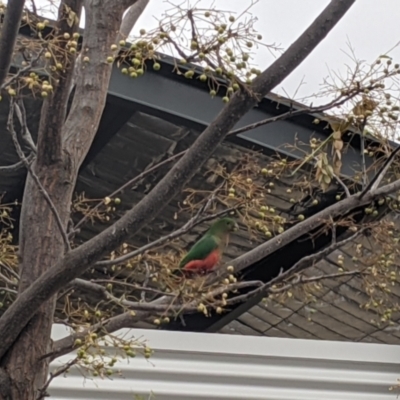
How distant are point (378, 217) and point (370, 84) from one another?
1313mm

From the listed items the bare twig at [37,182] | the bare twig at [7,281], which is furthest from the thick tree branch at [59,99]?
the bare twig at [7,281]

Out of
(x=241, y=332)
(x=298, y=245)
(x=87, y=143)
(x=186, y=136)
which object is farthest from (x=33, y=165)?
(x=241, y=332)

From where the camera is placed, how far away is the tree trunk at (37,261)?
75.8 inches

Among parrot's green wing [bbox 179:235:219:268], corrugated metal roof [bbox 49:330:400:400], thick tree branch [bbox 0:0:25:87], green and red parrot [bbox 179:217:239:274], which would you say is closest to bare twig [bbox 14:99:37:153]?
thick tree branch [bbox 0:0:25:87]

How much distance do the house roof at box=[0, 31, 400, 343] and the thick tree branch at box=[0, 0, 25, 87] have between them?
99cm

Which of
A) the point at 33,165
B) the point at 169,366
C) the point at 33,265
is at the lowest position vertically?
the point at 169,366

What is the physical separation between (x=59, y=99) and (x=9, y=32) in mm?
285

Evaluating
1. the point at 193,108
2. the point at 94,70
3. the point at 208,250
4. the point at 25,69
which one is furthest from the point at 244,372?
the point at 25,69

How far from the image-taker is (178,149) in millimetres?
3432

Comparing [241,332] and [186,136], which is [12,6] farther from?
[241,332]

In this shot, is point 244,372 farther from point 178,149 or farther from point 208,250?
point 208,250

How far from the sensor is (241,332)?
16.2 feet

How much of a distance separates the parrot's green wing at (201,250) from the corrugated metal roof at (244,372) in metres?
0.93

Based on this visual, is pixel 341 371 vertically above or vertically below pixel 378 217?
below
